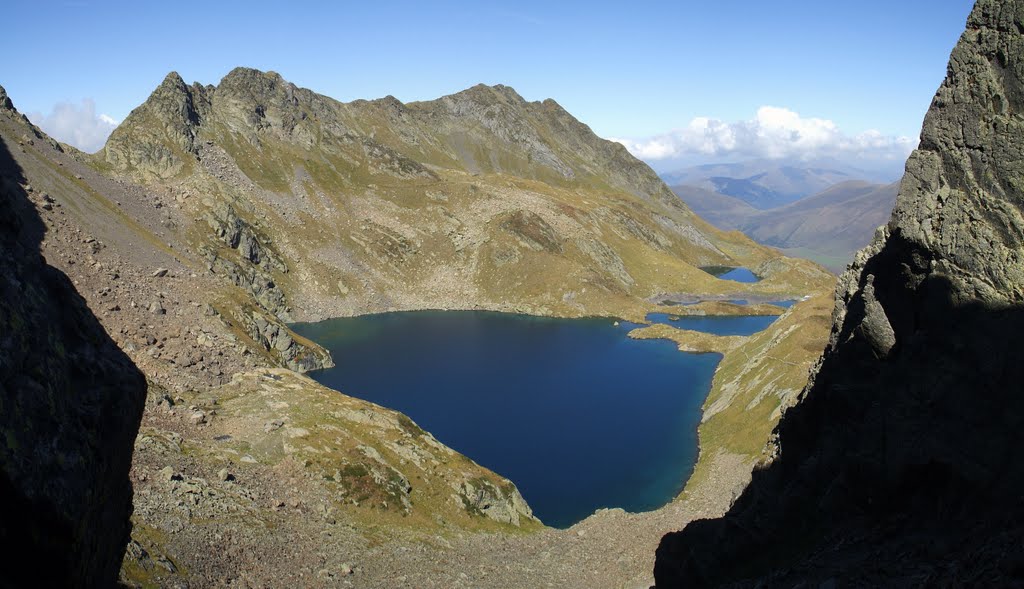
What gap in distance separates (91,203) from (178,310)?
4717cm

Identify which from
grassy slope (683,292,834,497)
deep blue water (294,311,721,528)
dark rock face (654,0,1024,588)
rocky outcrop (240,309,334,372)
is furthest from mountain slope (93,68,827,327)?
dark rock face (654,0,1024,588)

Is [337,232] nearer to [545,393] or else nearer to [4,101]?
[4,101]

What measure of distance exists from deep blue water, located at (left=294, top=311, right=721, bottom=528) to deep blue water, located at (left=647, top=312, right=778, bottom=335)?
13406mm

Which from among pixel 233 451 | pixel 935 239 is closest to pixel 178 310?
pixel 233 451

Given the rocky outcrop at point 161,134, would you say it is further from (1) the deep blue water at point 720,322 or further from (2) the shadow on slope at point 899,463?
(2) the shadow on slope at point 899,463

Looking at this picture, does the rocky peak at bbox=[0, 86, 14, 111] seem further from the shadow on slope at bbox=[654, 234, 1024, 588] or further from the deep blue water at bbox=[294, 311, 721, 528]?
the shadow on slope at bbox=[654, 234, 1024, 588]

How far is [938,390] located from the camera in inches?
805

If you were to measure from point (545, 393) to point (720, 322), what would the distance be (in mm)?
80383

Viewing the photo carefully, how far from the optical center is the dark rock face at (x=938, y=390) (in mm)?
17406

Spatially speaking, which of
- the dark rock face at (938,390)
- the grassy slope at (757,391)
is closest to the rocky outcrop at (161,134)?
the grassy slope at (757,391)

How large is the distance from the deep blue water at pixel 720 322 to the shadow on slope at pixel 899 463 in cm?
12662

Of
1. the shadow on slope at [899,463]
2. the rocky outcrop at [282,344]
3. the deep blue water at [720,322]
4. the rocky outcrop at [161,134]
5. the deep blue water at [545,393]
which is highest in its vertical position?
the rocky outcrop at [161,134]

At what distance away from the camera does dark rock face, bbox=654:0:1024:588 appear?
1741 centimetres

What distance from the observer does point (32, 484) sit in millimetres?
12898
